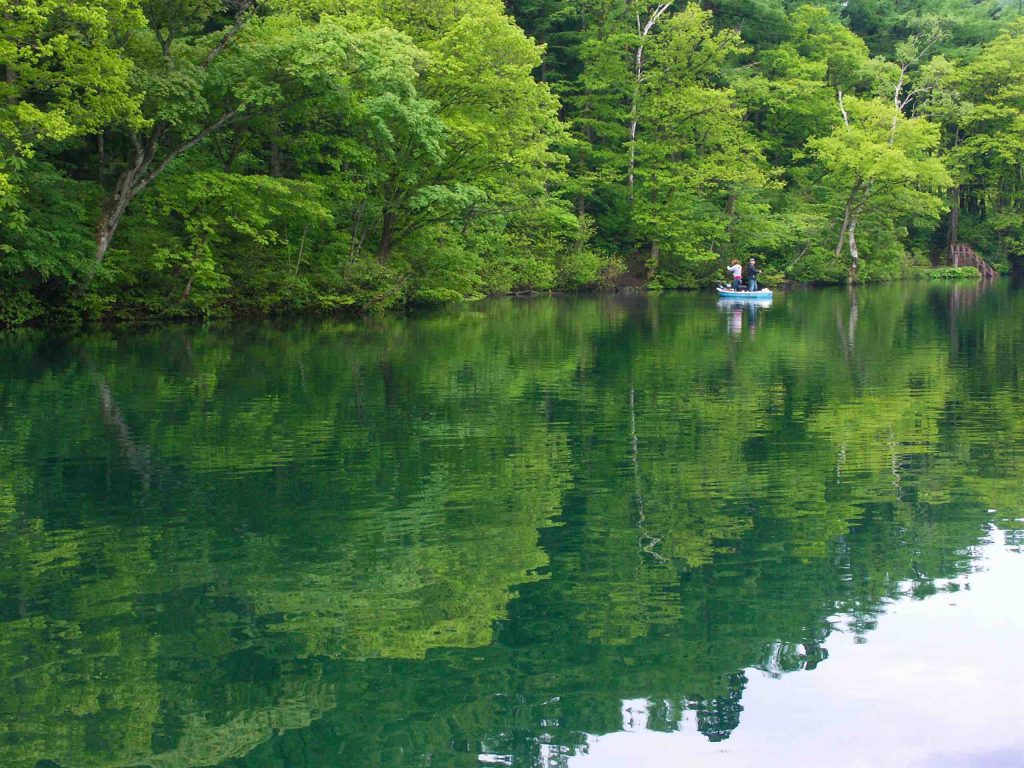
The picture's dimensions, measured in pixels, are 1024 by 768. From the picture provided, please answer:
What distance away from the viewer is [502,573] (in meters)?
6.89

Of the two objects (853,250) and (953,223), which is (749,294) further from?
(953,223)

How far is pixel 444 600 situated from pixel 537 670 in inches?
45.4

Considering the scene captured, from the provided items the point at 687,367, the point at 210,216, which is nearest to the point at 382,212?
the point at 210,216

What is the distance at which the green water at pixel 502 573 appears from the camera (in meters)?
4.82

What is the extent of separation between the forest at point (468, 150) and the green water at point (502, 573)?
12.0 metres

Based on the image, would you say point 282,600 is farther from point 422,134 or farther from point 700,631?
point 422,134

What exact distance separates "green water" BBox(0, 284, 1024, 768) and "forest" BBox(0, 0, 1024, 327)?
11999 millimetres

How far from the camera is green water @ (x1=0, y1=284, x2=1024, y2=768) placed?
482cm

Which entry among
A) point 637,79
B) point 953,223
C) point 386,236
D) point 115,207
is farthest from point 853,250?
point 115,207

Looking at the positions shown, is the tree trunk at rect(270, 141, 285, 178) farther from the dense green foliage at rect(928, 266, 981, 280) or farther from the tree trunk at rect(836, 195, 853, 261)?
the dense green foliage at rect(928, 266, 981, 280)

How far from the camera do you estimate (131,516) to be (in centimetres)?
840

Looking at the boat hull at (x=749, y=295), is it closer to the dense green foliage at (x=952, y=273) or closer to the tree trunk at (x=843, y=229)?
the tree trunk at (x=843, y=229)

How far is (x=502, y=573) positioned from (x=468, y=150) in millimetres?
29755

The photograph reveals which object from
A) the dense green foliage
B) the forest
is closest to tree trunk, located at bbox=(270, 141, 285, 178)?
the forest
